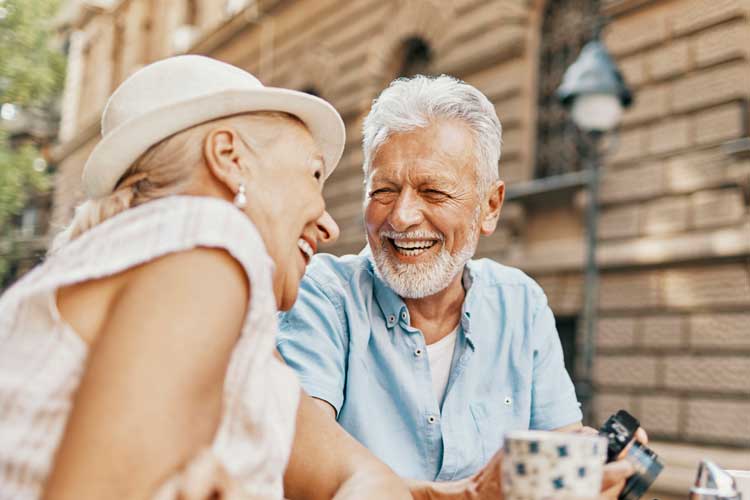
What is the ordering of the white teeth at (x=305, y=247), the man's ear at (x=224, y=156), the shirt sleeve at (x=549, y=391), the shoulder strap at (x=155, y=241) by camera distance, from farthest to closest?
the shirt sleeve at (x=549, y=391) < the white teeth at (x=305, y=247) < the man's ear at (x=224, y=156) < the shoulder strap at (x=155, y=241)

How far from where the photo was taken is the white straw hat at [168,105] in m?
1.34

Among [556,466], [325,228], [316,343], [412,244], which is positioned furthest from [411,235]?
[556,466]

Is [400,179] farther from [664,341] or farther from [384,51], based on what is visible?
[384,51]

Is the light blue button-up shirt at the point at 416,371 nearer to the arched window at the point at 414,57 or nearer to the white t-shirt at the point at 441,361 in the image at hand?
the white t-shirt at the point at 441,361

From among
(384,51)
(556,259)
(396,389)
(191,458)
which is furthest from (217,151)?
(384,51)

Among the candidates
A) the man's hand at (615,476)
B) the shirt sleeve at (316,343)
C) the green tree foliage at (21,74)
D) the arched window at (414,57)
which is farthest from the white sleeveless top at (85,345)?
the green tree foliage at (21,74)

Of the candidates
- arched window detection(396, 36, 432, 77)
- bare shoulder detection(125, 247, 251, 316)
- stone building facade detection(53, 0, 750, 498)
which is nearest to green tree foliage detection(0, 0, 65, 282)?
stone building facade detection(53, 0, 750, 498)

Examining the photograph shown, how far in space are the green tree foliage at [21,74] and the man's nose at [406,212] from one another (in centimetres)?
989

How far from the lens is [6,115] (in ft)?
41.2

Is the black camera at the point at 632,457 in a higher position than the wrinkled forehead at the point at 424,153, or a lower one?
lower

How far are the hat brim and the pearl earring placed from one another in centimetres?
12

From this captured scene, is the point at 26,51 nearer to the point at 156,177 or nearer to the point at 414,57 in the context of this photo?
the point at 414,57

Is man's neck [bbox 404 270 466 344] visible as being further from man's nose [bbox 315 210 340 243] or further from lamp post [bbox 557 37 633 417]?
lamp post [bbox 557 37 633 417]

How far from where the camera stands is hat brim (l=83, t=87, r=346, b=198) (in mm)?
1333
